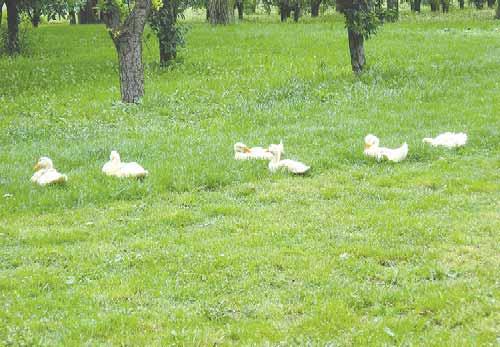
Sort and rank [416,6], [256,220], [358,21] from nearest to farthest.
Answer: [256,220] → [358,21] → [416,6]

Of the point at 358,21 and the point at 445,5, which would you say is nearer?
the point at 358,21

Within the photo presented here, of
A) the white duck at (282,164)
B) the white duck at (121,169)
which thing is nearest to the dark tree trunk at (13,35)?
the white duck at (121,169)

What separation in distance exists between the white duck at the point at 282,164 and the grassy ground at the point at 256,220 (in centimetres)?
20

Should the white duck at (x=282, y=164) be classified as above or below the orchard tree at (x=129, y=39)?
below

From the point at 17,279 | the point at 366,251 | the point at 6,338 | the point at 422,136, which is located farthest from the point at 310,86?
the point at 6,338

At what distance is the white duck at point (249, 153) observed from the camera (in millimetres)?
10711

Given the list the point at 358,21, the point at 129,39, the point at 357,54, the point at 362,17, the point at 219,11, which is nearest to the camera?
the point at 129,39

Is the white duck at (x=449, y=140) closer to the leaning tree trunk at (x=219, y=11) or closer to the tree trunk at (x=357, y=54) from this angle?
the tree trunk at (x=357, y=54)

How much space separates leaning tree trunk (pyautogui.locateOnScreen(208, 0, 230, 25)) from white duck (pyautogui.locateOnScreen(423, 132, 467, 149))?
26.6 m

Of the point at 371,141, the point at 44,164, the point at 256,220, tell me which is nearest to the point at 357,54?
the point at 371,141

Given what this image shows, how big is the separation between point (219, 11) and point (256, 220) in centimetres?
2955

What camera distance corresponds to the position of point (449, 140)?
11.2m

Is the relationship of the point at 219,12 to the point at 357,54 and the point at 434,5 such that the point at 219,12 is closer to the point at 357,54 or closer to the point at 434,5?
the point at 357,54

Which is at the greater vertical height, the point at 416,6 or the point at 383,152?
the point at 416,6
